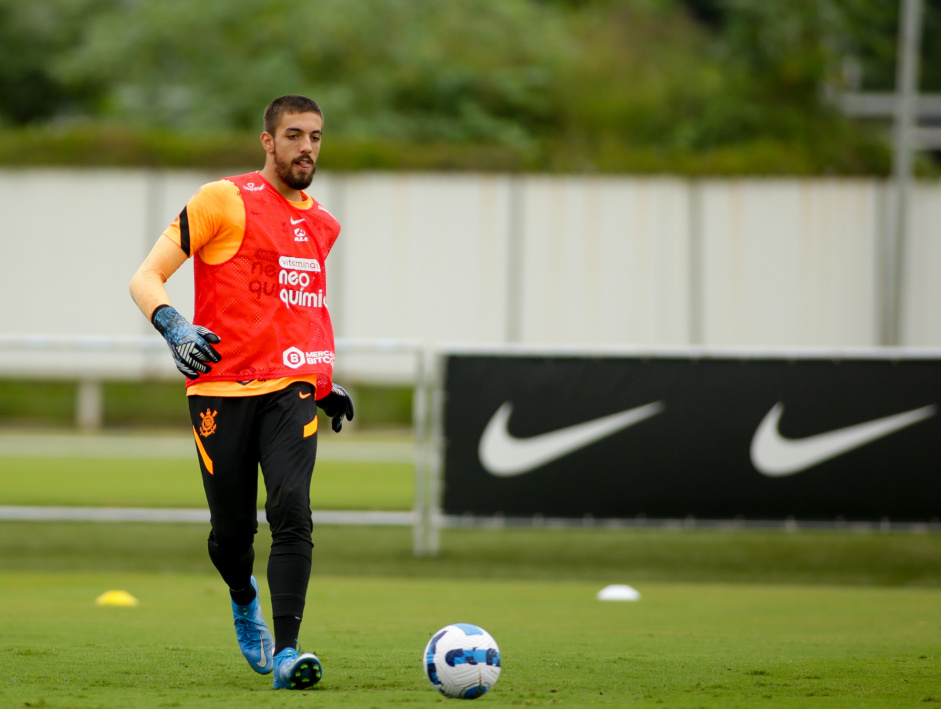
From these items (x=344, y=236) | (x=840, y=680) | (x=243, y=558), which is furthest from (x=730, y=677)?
(x=344, y=236)

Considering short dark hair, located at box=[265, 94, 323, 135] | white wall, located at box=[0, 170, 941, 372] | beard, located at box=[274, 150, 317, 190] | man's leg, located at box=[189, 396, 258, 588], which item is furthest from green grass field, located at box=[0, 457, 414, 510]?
white wall, located at box=[0, 170, 941, 372]

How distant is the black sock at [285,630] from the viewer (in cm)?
437

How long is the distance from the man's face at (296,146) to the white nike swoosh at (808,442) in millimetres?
5512

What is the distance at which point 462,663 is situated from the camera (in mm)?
4230

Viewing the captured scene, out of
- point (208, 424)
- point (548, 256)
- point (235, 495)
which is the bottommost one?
point (235, 495)

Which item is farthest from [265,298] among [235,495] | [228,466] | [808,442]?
[808,442]

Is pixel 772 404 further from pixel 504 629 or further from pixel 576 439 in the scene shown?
pixel 504 629

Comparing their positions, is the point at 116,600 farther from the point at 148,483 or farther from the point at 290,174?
the point at 148,483

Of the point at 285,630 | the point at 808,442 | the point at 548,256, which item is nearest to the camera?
the point at 285,630

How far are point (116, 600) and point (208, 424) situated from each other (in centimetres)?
336

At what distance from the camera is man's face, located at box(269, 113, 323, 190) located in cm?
467

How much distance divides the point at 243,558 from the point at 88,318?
71.7ft

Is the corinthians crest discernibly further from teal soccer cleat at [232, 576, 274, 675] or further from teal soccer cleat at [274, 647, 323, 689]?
teal soccer cleat at [274, 647, 323, 689]

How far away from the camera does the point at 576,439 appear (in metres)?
9.42
